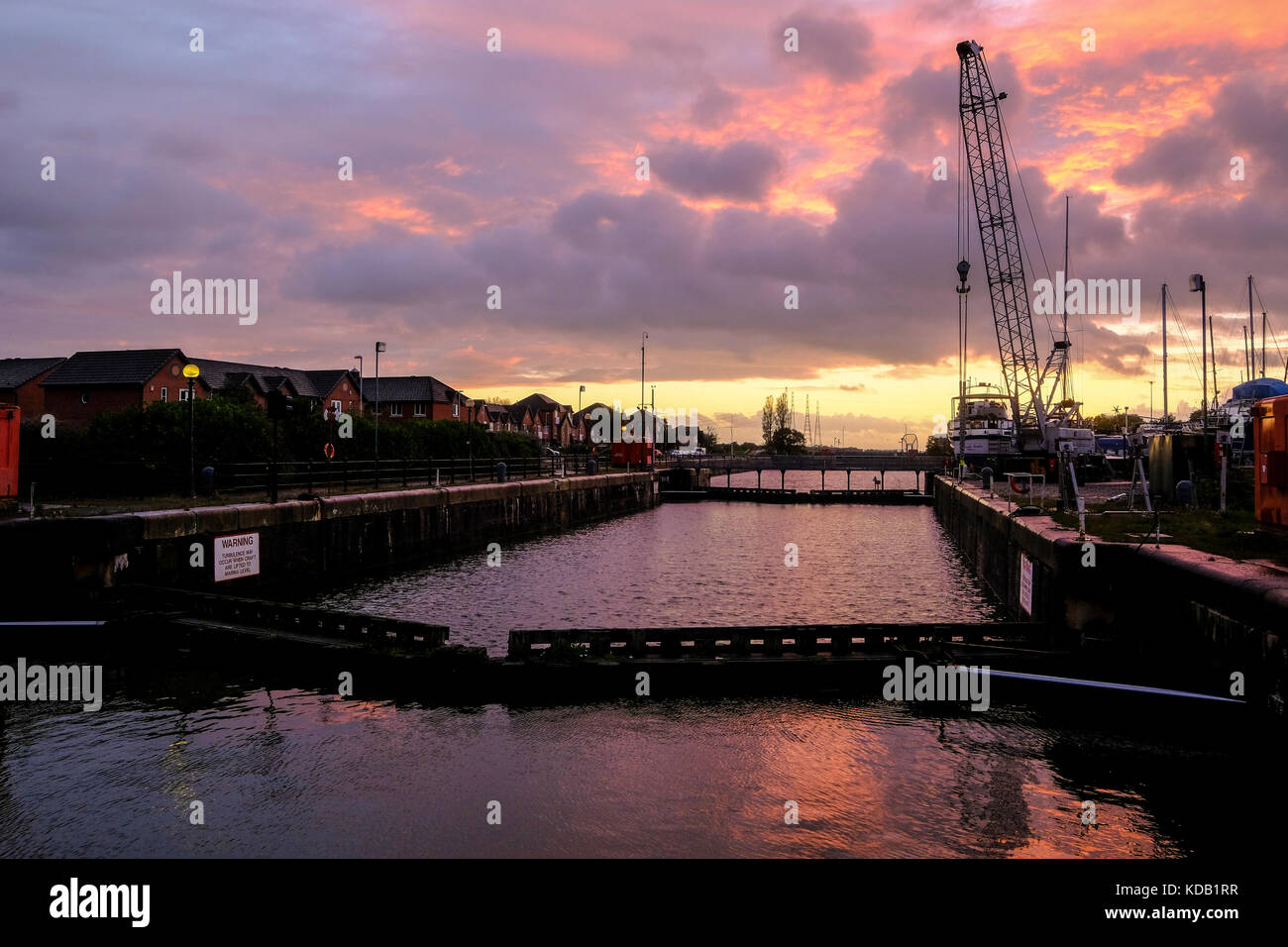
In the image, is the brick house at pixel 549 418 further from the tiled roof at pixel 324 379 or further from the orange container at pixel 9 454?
the orange container at pixel 9 454

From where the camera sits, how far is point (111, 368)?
71.8 metres

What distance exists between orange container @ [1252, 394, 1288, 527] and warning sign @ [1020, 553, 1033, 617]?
3949mm

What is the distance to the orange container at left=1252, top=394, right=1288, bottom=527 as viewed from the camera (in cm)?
1391

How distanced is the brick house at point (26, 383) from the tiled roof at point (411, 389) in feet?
122

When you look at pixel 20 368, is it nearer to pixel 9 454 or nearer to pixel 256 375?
pixel 256 375

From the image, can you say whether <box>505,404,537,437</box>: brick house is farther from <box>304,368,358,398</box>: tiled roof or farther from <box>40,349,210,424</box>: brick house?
<box>40,349,210,424</box>: brick house

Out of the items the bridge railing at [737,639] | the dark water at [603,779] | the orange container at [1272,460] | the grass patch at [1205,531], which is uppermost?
the orange container at [1272,460]

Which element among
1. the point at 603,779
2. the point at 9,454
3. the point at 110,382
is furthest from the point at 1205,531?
the point at 110,382

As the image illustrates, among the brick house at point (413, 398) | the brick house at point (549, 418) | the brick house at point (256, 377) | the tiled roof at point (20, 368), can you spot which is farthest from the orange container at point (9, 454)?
the brick house at point (549, 418)

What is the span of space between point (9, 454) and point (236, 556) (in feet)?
17.0

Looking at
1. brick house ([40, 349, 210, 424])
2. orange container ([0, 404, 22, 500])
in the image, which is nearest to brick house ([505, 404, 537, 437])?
brick house ([40, 349, 210, 424])

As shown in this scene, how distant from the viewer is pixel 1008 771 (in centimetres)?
1036

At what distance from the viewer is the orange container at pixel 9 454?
18.1 m
